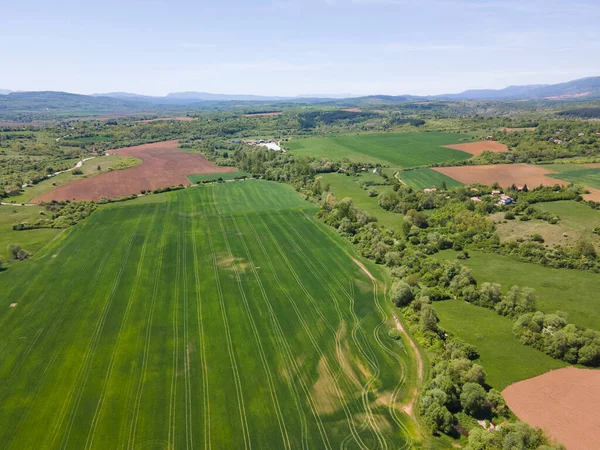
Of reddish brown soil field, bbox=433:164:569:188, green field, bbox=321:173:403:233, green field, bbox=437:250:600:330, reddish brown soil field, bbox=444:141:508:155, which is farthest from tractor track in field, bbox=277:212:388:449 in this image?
reddish brown soil field, bbox=444:141:508:155

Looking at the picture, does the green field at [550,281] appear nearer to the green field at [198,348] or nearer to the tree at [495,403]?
the green field at [198,348]

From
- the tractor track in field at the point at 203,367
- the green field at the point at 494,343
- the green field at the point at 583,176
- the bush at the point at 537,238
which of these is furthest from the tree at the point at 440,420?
the green field at the point at 583,176

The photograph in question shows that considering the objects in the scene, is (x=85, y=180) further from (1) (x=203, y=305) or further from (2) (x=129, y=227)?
(1) (x=203, y=305)

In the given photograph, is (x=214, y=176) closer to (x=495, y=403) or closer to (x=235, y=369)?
(x=235, y=369)

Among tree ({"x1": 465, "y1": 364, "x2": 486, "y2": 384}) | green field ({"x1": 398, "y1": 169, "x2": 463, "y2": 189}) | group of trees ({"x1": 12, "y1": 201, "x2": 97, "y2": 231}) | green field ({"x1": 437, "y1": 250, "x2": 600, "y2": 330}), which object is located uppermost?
green field ({"x1": 398, "y1": 169, "x2": 463, "y2": 189})

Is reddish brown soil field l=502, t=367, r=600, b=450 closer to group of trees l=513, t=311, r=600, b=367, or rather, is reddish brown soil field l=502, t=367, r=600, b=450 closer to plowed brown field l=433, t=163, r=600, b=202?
group of trees l=513, t=311, r=600, b=367
